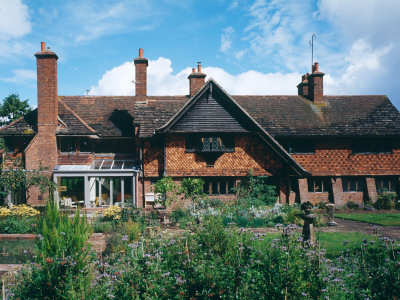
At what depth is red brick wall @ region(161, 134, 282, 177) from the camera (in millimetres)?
20328

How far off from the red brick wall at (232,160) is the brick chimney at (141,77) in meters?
5.90

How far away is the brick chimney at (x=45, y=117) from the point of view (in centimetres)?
2020

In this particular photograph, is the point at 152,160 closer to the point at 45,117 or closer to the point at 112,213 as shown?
the point at 112,213

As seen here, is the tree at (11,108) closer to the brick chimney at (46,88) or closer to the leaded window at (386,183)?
the brick chimney at (46,88)

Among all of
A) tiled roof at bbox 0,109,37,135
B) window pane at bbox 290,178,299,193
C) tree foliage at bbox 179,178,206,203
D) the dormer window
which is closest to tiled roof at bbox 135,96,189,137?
the dormer window

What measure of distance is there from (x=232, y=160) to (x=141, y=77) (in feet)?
32.8

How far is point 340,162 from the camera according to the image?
888 inches

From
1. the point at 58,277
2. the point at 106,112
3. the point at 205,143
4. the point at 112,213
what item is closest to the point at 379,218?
the point at 205,143

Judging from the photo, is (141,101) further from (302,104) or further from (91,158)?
(302,104)

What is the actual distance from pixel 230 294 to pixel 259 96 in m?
22.3

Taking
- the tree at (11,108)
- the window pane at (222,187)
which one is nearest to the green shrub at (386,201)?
the window pane at (222,187)

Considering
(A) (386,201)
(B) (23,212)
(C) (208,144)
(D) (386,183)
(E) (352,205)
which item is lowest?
(E) (352,205)

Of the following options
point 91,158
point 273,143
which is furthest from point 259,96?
point 91,158

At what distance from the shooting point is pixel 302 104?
25.1 m
